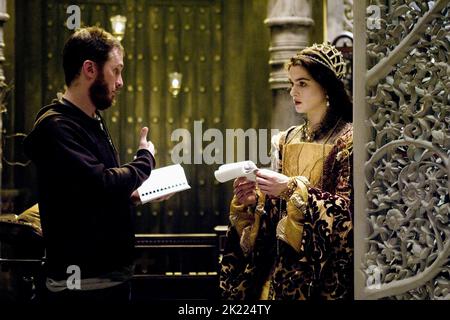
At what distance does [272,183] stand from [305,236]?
0.21 metres

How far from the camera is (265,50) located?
7.99 meters

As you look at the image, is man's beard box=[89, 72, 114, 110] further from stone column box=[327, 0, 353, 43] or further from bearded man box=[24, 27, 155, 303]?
stone column box=[327, 0, 353, 43]

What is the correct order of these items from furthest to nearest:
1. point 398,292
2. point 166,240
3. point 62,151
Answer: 1. point 166,240
2. point 398,292
3. point 62,151

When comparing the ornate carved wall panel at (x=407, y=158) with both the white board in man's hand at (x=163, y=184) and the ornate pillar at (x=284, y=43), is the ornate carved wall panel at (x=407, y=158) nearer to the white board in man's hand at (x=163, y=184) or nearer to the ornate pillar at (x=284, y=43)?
the white board in man's hand at (x=163, y=184)

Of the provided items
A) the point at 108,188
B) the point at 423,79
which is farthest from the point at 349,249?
the point at 108,188

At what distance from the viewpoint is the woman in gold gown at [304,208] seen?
3.05 metres

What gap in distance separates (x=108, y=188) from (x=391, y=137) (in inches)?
36.7

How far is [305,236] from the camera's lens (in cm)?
306

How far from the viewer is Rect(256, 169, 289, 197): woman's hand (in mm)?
3027

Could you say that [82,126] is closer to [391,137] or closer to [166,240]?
[391,137]

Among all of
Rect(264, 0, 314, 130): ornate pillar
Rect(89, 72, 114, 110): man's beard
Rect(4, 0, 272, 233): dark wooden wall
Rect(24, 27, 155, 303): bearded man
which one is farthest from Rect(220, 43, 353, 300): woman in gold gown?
Rect(4, 0, 272, 233): dark wooden wall

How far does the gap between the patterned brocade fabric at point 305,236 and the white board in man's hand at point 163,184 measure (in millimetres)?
214

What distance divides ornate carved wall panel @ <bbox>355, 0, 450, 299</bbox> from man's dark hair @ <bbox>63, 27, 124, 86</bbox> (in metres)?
0.83

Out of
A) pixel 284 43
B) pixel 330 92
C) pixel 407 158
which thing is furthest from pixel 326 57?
pixel 284 43
